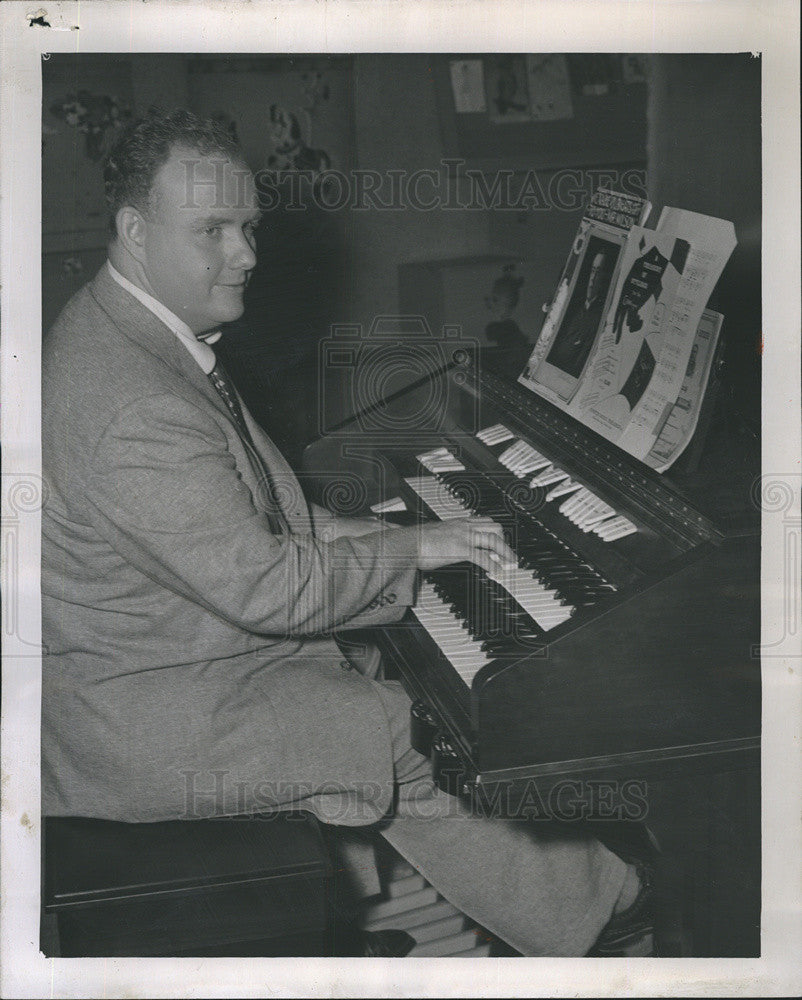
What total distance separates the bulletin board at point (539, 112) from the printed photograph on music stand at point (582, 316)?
0.28 m

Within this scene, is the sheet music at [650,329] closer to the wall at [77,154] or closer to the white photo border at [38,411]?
the white photo border at [38,411]

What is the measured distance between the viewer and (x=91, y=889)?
162 centimetres

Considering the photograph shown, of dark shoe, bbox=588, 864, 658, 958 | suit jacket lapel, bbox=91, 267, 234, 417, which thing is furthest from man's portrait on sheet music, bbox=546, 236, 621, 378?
dark shoe, bbox=588, 864, 658, 958

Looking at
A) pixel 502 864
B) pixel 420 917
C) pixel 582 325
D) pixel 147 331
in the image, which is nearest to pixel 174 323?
pixel 147 331

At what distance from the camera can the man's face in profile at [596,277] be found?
229 cm

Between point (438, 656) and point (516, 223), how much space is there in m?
1.55

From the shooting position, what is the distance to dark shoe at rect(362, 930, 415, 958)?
6.66 ft

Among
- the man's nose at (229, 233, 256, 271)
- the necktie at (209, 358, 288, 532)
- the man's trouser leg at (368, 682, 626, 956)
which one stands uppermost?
the man's nose at (229, 233, 256, 271)

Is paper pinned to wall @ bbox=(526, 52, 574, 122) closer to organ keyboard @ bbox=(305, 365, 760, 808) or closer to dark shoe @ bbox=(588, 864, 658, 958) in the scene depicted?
organ keyboard @ bbox=(305, 365, 760, 808)

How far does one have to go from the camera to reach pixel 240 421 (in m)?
2.15

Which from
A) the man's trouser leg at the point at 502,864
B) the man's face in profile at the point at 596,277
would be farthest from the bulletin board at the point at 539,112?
the man's trouser leg at the point at 502,864

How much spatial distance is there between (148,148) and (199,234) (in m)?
0.19

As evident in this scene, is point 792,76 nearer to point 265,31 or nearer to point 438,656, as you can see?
point 265,31

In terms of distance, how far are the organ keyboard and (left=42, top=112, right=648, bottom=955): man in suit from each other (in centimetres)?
13
